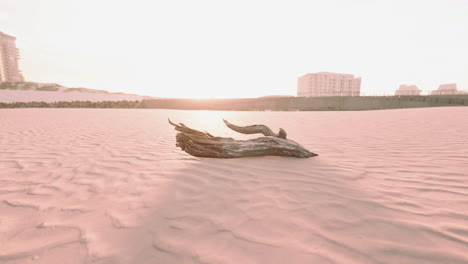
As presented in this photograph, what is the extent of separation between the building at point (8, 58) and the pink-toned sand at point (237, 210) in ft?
302

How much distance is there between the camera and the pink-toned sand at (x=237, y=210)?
1393mm

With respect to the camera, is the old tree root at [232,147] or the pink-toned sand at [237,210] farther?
the old tree root at [232,147]

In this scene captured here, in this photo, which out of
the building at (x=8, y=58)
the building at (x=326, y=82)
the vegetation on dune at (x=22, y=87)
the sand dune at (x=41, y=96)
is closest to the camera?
the sand dune at (x=41, y=96)

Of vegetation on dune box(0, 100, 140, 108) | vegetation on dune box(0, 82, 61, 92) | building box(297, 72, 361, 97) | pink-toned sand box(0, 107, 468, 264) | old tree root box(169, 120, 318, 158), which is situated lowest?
pink-toned sand box(0, 107, 468, 264)

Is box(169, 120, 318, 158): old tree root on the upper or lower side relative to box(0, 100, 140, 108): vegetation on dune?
lower

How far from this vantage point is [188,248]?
1434mm

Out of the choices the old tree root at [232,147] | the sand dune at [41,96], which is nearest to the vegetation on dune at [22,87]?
the sand dune at [41,96]

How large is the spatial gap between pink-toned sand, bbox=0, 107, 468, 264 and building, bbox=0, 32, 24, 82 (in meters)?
92.2

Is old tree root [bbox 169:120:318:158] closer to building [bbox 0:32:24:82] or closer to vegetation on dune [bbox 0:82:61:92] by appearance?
vegetation on dune [bbox 0:82:61:92]

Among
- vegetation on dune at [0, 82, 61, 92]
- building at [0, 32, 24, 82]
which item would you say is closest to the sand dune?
vegetation on dune at [0, 82, 61, 92]

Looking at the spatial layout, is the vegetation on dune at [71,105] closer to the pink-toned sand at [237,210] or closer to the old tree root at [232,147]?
the pink-toned sand at [237,210]

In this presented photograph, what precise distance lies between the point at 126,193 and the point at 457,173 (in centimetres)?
418

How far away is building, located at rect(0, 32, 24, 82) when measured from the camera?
2494 inches

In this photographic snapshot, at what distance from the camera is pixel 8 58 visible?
214ft
